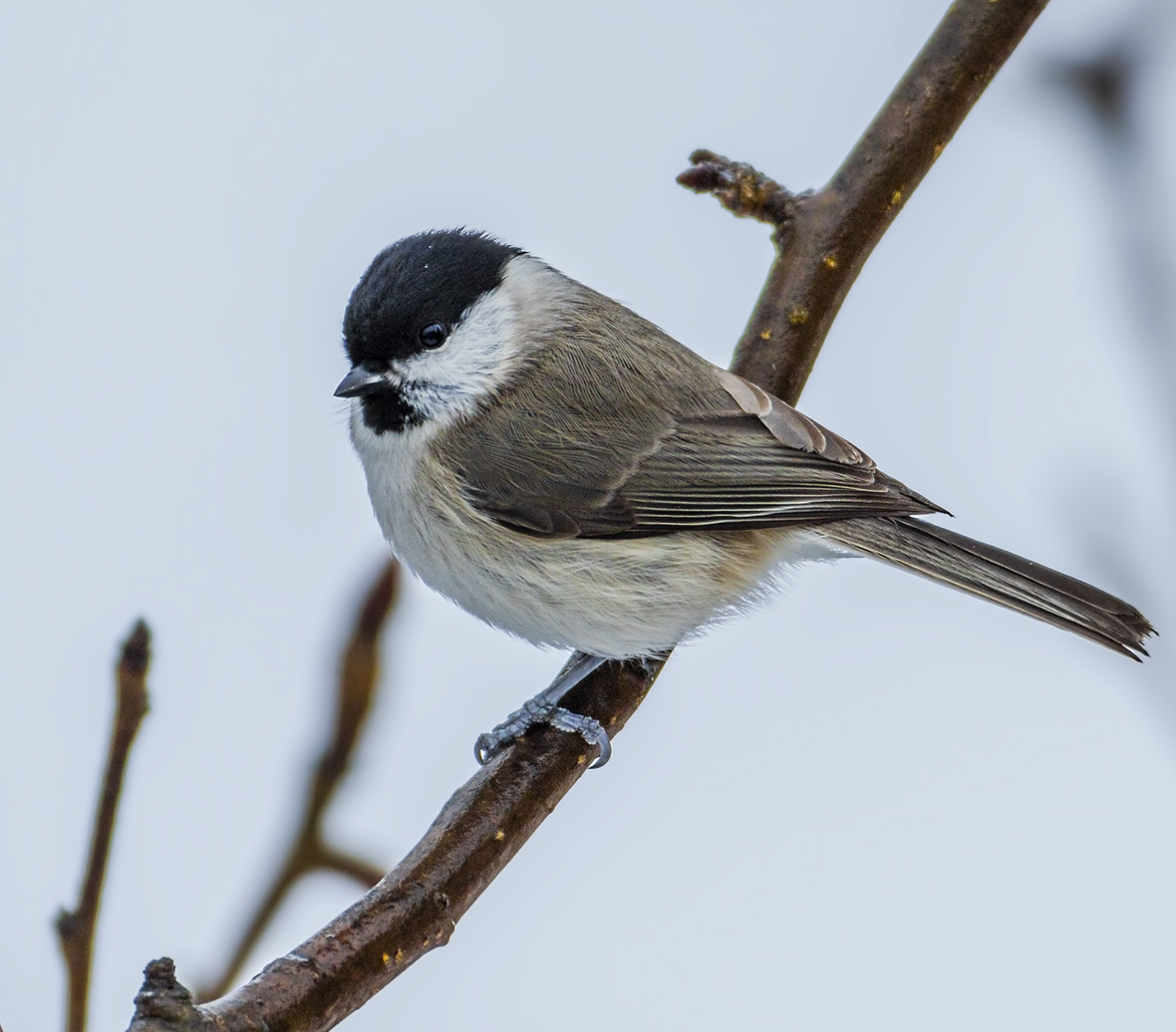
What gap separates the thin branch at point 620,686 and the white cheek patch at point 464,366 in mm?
474

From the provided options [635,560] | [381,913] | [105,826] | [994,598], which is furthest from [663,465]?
[105,826]

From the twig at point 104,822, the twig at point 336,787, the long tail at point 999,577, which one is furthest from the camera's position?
the long tail at point 999,577

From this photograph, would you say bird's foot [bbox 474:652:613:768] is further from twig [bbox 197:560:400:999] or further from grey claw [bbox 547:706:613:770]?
twig [bbox 197:560:400:999]

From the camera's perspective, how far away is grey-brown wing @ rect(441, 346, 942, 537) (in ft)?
6.26

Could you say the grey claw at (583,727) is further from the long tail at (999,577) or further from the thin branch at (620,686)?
the long tail at (999,577)

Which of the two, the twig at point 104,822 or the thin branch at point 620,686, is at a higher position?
the thin branch at point 620,686

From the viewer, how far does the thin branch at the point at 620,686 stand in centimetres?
126

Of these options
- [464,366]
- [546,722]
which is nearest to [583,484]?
[464,366]

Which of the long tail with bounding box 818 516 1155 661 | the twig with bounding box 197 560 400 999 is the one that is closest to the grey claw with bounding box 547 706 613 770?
the long tail with bounding box 818 516 1155 661

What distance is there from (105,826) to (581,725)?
46.0 inches

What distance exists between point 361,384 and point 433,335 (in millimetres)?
140

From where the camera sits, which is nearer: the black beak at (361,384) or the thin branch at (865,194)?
the black beak at (361,384)

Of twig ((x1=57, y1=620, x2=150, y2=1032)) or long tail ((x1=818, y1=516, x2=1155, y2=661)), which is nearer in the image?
twig ((x1=57, y1=620, x2=150, y2=1032))

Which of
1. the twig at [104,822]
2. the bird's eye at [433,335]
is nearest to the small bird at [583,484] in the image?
the bird's eye at [433,335]
